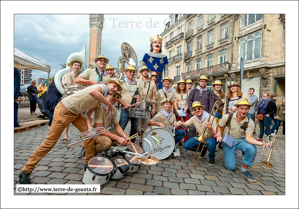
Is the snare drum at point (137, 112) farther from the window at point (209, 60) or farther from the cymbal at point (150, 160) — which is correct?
the window at point (209, 60)

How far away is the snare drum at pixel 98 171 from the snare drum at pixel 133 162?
1.36ft

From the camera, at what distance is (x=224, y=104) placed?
509 centimetres

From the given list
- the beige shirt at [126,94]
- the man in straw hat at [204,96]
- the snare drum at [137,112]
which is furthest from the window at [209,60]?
the snare drum at [137,112]

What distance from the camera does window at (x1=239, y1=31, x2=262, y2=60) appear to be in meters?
13.3

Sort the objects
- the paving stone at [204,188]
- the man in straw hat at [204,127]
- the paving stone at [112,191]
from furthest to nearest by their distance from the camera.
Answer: the man in straw hat at [204,127], the paving stone at [204,188], the paving stone at [112,191]

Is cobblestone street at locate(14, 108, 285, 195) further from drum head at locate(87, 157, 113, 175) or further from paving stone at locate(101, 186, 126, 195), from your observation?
drum head at locate(87, 157, 113, 175)

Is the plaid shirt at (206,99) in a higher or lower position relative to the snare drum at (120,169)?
higher

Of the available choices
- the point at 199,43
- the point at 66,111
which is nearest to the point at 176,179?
the point at 66,111

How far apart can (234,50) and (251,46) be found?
2.12 metres

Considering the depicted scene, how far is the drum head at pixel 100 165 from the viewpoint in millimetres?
2352

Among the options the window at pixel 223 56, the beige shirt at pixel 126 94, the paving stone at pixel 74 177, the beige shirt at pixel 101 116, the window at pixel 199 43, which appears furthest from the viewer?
the window at pixel 199 43

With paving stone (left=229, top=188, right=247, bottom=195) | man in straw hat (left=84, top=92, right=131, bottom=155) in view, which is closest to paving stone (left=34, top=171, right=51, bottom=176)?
man in straw hat (left=84, top=92, right=131, bottom=155)

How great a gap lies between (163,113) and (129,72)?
1.30 metres
